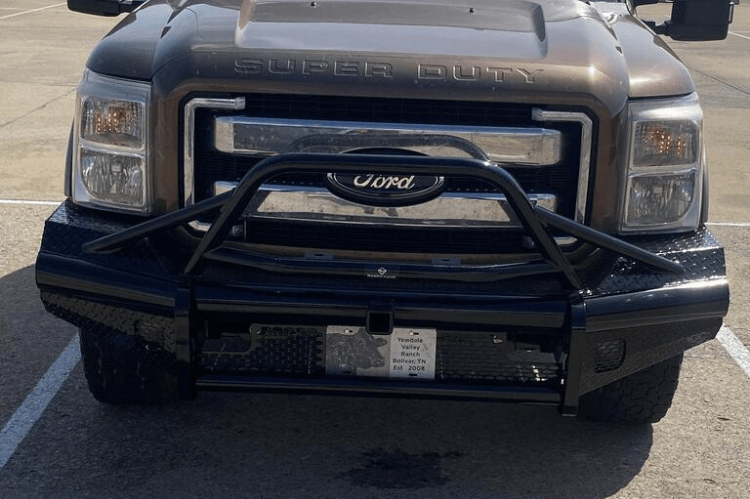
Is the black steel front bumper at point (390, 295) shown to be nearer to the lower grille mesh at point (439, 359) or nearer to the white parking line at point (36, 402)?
the lower grille mesh at point (439, 359)

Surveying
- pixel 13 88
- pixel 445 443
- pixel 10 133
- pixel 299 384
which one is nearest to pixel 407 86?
pixel 299 384

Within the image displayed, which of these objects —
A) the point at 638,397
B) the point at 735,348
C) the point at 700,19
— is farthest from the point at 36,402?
the point at 700,19

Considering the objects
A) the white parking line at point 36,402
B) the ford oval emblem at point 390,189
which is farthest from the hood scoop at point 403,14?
the white parking line at point 36,402

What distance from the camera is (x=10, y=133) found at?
922 centimetres

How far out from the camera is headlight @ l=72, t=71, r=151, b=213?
12.2ft

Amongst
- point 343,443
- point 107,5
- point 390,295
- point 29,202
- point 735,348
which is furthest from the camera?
point 29,202

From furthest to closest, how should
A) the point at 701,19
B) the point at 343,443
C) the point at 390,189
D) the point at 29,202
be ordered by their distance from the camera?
the point at 29,202 → the point at 701,19 → the point at 343,443 → the point at 390,189

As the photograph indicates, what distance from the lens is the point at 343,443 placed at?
4129mm

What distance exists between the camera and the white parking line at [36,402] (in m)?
4.03

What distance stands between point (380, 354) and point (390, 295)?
0.18 metres

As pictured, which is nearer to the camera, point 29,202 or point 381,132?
point 381,132

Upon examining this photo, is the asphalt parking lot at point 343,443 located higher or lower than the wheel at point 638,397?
lower

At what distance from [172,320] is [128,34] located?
104cm

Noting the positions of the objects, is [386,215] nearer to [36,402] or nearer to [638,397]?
[638,397]
